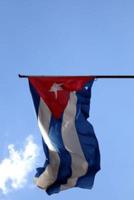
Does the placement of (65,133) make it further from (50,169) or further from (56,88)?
(56,88)

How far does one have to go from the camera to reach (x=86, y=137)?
2358 centimetres

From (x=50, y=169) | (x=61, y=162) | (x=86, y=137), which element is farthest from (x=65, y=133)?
(x=50, y=169)

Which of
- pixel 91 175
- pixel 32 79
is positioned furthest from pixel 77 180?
pixel 32 79

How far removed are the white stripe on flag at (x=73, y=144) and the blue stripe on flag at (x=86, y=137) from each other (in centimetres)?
13

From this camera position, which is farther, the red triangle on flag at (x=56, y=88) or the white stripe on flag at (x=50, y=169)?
the red triangle on flag at (x=56, y=88)

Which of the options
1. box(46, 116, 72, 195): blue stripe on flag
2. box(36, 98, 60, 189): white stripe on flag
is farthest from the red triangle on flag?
box(36, 98, 60, 189): white stripe on flag

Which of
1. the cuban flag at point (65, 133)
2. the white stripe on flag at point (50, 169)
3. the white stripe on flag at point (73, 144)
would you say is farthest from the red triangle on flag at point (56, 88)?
the white stripe on flag at point (50, 169)

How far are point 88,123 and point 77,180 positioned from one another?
1.90 meters

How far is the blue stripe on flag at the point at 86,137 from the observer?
914 inches

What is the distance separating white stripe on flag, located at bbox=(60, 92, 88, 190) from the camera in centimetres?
2338

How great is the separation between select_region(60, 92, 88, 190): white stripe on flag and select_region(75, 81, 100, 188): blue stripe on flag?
0.13 m

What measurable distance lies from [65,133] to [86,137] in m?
0.74

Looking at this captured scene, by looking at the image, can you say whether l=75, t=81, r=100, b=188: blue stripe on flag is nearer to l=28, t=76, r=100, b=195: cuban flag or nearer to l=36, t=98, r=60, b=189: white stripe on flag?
l=28, t=76, r=100, b=195: cuban flag

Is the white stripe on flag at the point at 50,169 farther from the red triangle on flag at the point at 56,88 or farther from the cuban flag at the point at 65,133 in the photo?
the red triangle on flag at the point at 56,88
